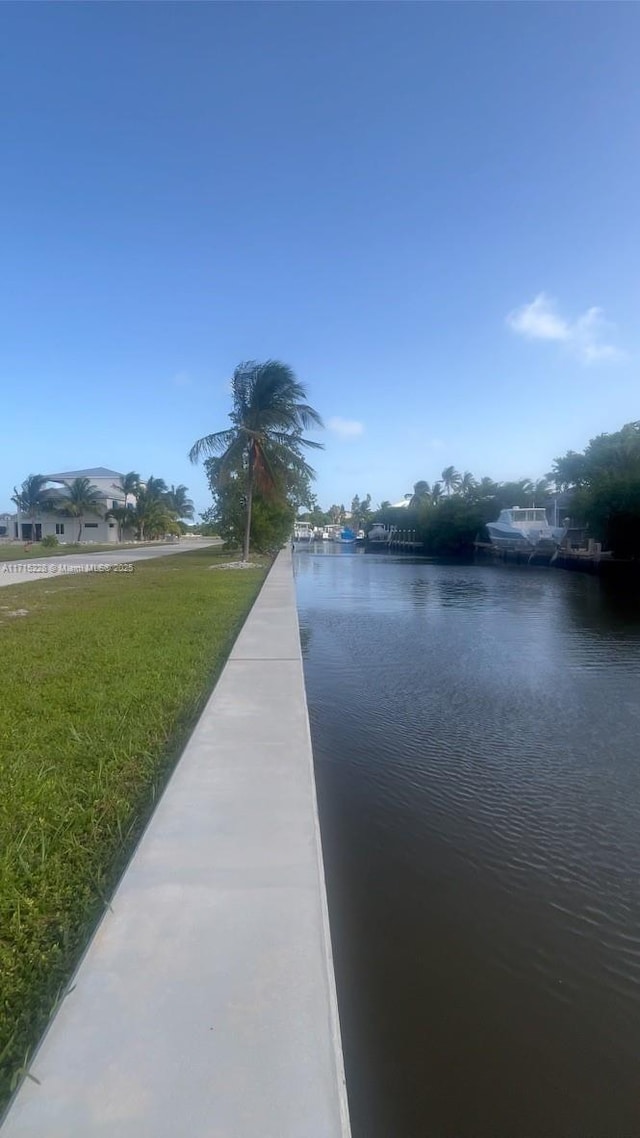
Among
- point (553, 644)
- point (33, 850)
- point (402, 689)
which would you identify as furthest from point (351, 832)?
point (553, 644)

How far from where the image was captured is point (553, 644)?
33.7 feet

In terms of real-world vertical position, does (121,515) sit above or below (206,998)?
above

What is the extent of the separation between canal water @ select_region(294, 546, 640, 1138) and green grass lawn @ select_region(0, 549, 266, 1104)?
40.3 inches

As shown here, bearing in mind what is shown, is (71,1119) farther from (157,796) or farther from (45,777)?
(45,777)

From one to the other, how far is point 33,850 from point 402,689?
4743 mm

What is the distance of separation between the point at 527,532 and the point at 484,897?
35.2 metres

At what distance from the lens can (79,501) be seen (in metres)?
52.5

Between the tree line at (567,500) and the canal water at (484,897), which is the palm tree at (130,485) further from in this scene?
the canal water at (484,897)

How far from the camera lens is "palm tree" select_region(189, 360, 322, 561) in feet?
76.8

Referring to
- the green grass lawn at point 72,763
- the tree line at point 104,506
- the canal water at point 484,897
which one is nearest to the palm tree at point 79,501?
the tree line at point 104,506

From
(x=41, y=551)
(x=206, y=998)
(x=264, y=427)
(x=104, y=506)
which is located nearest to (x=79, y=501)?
(x=104, y=506)

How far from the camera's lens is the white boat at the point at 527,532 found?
118 feet

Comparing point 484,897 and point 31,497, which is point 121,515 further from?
point 484,897

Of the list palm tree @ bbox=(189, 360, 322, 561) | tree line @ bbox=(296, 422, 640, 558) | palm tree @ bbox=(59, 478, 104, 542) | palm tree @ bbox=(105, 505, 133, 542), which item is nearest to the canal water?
palm tree @ bbox=(189, 360, 322, 561)
